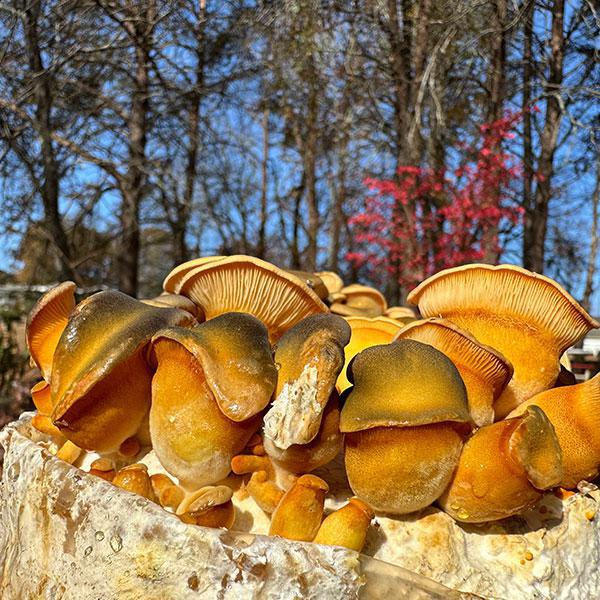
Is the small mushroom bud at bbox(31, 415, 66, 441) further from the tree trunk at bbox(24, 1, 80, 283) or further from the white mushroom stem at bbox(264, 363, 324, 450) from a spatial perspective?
the tree trunk at bbox(24, 1, 80, 283)

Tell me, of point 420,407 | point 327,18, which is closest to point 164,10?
point 327,18

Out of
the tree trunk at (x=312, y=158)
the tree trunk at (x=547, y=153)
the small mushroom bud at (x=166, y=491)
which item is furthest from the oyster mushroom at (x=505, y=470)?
the tree trunk at (x=312, y=158)

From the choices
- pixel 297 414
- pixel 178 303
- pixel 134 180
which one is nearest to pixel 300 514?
pixel 297 414

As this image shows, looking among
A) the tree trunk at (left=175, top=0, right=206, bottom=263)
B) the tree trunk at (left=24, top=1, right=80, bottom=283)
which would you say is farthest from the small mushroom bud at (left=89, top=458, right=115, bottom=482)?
the tree trunk at (left=175, top=0, right=206, bottom=263)

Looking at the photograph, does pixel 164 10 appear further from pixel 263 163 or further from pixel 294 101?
pixel 263 163

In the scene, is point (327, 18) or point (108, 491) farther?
point (327, 18)
